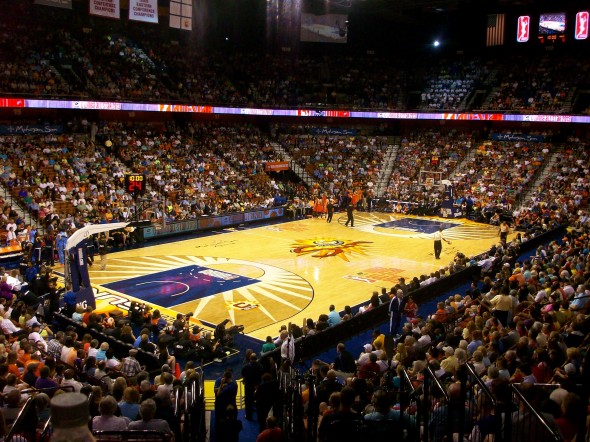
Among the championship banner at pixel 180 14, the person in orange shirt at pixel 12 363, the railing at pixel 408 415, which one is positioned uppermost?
the championship banner at pixel 180 14

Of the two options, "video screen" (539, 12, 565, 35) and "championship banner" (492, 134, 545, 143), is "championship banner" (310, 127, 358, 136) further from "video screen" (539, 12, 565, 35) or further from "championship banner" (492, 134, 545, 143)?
"video screen" (539, 12, 565, 35)

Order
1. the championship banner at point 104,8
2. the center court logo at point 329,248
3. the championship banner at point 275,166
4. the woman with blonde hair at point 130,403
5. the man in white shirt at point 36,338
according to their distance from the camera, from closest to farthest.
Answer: the woman with blonde hair at point 130,403 < the man in white shirt at point 36,338 < the center court logo at point 329,248 < the championship banner at point 104,8 < the championship banner at point 275,166

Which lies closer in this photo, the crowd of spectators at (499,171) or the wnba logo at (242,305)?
the wnba logo at (242,305)

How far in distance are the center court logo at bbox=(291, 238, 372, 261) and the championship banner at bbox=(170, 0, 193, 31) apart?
1700cm

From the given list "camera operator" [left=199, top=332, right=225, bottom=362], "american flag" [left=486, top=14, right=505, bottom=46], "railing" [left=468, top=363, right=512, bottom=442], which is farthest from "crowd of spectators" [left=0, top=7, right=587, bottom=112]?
"railing" [left=468, top=363, right=512, bottom=442]

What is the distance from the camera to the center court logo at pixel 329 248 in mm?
25250

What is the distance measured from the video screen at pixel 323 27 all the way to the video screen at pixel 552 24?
14.1 m

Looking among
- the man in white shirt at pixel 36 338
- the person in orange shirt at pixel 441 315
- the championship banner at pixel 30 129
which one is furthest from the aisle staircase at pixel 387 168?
the man in white shirt at pixel 36 338

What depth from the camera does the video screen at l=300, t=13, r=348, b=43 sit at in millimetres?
45344

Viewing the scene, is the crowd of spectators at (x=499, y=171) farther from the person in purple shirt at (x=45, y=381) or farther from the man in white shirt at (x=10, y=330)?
the person in purple shirt at (x=45, y=381)

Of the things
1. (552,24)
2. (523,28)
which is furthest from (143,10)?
(552,24)

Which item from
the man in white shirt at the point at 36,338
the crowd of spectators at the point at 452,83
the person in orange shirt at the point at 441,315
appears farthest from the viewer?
the crowd of spectators at the point at 452,83

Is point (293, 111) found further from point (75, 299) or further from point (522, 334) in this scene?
point (522, 334)

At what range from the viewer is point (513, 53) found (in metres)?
45.6
